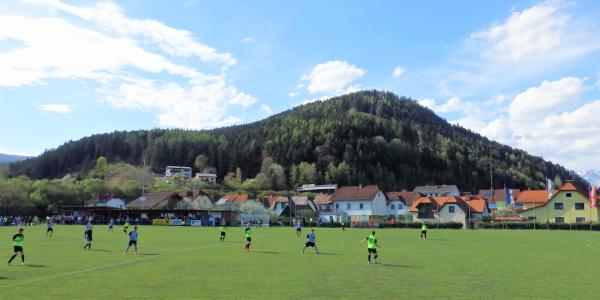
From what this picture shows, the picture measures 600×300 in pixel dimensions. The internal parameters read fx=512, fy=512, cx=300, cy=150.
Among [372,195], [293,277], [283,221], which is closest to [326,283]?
[293,277]

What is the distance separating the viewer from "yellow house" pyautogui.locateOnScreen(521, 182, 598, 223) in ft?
278

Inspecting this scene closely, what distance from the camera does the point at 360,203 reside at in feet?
381

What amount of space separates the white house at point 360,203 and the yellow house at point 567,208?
35753 mm

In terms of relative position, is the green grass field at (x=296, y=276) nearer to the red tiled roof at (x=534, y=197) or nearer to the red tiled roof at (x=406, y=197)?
the red tiled roof at (x=534, y=197)

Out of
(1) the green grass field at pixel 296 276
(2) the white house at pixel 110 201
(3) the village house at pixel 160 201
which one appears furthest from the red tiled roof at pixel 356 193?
(1) the green grass field at pixel 296 276

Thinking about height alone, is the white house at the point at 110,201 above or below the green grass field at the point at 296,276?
above

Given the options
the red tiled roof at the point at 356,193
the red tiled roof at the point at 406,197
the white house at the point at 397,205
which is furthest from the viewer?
the red tiled roof at the point at 406,197

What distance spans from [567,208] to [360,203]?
43.4 metres

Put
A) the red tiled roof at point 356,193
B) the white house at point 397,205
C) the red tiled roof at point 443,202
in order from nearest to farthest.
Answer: the red tiled roof at point 443,202
the red tiled roof at point 356,193
the white house at point 397,205

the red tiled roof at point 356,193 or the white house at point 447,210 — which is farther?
the red tiled roof at point 356,193

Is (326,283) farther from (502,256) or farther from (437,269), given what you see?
(502,256)

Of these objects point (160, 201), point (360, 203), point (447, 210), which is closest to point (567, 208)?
point (447, 210)

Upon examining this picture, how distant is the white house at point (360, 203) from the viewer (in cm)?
11481

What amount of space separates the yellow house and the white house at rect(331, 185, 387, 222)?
117 feet
